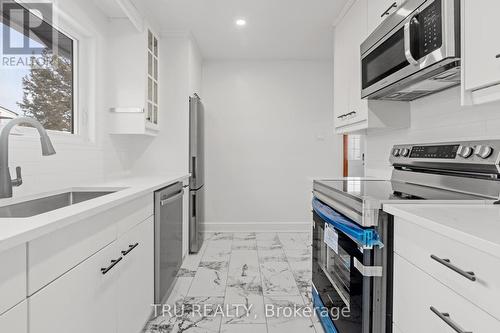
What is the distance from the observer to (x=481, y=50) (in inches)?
42.8

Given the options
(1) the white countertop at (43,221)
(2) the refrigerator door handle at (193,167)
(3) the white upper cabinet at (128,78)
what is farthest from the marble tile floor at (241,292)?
(3) the white upper cabinet at (128,78)

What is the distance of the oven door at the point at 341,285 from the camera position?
4.19ft

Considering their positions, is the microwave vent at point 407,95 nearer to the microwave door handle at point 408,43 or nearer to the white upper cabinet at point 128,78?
the microwave door handle at point 408,43

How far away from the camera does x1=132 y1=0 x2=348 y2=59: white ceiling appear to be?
2795 millimetres

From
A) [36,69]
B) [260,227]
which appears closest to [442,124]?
[36,69]

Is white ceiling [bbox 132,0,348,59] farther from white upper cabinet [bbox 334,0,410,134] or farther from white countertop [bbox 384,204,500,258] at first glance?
white countertop [bbox 384,204,500,258]

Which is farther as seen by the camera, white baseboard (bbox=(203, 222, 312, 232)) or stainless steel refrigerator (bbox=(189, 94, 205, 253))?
white baseboard (bbox=(203, 222, 312, 232))

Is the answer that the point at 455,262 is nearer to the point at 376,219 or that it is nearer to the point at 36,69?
the point at 376,219

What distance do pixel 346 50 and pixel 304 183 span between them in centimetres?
222

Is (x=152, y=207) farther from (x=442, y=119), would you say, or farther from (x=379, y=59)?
(x=442, y=119)

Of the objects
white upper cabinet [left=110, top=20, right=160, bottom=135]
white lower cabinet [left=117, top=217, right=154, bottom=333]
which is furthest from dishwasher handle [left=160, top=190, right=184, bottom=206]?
white upper cabinet [left=110, top=20, right=160, bottom=135]

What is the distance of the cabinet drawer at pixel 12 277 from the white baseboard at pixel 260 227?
3.65 metres

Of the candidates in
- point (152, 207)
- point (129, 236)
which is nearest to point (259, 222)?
point (152, 207)

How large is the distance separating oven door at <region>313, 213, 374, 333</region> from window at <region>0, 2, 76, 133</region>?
6.08 ft
